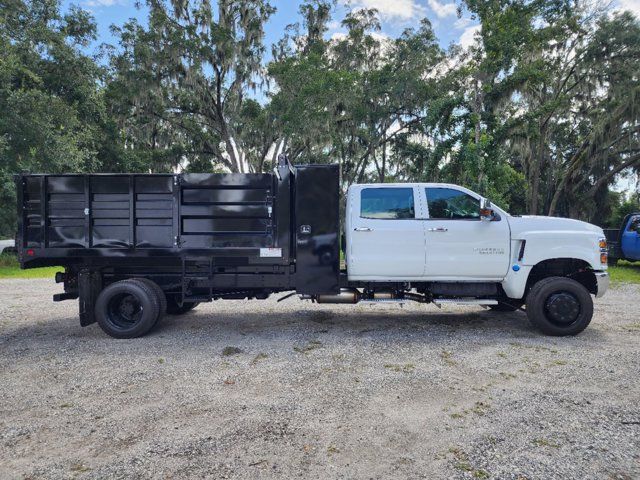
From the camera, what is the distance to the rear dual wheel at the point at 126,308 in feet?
19.1

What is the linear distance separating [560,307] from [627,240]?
10226 millimetres

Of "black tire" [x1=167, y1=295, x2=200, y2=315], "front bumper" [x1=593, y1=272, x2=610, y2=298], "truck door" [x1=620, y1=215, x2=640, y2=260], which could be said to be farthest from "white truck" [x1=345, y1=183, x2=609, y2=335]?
"truck door" [x1=620, y1=215, x2=640, y2=260]

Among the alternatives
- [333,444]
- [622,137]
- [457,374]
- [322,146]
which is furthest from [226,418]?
[622,137]

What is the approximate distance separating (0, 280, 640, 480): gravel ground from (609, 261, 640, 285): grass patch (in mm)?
6115

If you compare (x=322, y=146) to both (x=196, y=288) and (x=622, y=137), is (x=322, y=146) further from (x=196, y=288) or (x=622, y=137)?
(x=196, y=288)

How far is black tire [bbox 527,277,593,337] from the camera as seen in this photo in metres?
5.78

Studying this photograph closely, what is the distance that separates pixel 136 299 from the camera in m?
5.91

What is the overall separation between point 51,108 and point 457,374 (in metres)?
17.2

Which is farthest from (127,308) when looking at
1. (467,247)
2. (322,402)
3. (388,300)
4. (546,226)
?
(546,226)

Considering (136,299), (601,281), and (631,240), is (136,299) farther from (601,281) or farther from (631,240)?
(631,240)

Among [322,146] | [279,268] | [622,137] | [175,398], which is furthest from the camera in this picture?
[322,146]

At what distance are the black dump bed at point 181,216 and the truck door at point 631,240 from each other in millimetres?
12316

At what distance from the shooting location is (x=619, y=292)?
31.6 feet

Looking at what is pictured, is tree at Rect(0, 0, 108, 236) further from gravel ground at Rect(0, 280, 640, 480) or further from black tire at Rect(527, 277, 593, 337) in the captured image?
black tire at Rect(527, 277, 593, 337)
